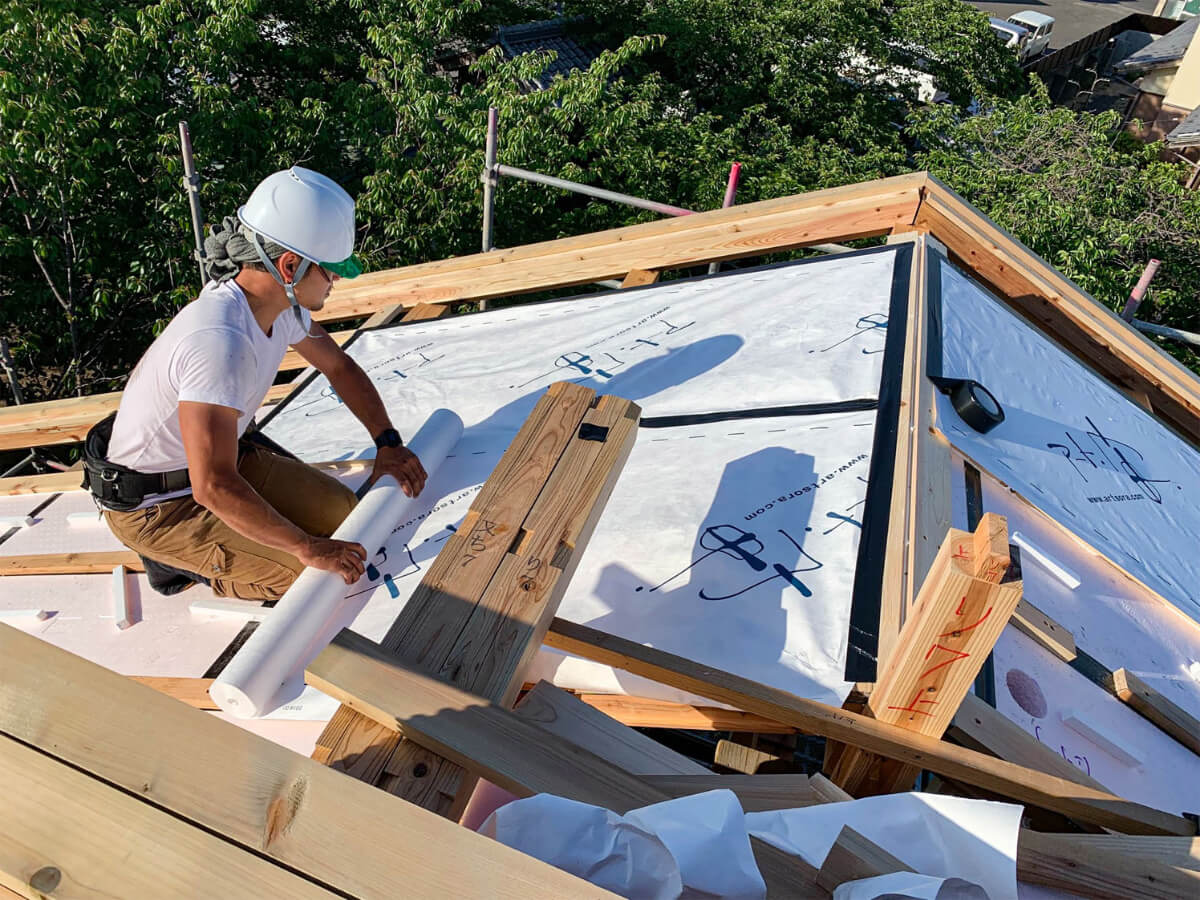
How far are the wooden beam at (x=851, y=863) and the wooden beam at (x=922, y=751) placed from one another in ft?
2.04

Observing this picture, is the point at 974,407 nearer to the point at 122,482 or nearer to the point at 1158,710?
the point at 1158,710

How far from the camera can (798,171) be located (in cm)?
1326

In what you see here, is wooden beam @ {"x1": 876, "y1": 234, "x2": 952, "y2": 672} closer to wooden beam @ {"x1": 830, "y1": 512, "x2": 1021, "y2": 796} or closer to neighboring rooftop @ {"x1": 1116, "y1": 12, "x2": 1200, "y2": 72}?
wooden beam @ {"x1": 830, "y1": 512, "x2": 1021, "y2": 796}

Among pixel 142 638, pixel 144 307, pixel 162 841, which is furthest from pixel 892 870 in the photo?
pixel 144 307

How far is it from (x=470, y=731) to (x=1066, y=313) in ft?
14.0

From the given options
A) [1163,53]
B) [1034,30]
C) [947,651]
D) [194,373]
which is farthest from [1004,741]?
[1163,53]

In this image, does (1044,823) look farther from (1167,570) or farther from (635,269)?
(635,269)

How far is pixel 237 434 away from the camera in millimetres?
2596

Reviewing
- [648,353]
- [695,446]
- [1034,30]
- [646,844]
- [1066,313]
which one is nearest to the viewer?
[646,844]

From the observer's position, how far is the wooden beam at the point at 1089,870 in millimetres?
1429

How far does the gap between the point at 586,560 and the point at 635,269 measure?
8.88ft

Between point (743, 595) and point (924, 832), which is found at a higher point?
point (924, 832)

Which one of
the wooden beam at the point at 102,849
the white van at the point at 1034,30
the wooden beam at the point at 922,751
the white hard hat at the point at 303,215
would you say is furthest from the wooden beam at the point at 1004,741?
the white van at the point at 1034,30

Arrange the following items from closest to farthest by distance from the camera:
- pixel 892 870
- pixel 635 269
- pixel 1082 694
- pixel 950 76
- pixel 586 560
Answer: pixel 892 870, pixel 1082 694, pixel 586 560, pixel 635 269, pixel 950 76
